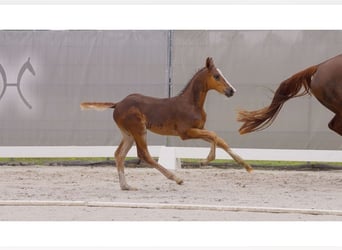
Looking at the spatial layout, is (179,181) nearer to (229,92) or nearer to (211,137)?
(211,137)

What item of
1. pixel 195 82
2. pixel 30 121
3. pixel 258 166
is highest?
pixel 195 82

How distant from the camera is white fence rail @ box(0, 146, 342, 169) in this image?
40.4ft

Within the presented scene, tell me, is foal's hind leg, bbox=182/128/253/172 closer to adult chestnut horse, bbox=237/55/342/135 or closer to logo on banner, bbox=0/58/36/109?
adult chestnut horse, bbox=237/55/342/135

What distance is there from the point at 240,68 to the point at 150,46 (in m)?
1.81

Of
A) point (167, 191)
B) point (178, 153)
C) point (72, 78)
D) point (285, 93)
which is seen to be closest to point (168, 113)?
point (167, 191)

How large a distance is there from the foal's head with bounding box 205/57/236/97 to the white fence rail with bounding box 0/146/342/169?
3.24 metres

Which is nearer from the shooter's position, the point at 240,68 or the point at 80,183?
the point at 80,183

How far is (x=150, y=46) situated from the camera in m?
12.8

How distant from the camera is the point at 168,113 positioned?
9.09m

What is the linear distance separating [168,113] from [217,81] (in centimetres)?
81

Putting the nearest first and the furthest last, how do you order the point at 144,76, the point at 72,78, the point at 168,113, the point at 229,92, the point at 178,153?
the point at 229,92 → the point at 168,113 → the point at 178,153 → the point at 144,76 → the point at 72,78

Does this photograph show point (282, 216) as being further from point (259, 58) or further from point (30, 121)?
point (30, 121)

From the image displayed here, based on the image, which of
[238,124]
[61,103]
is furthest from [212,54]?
[61,103]

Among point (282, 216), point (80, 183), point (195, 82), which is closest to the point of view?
point (282, 216)
